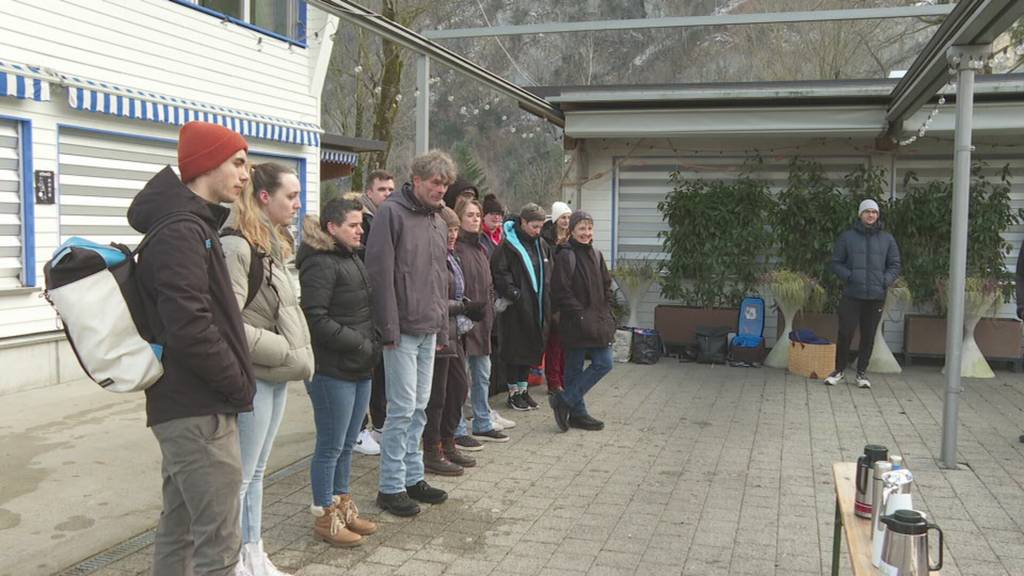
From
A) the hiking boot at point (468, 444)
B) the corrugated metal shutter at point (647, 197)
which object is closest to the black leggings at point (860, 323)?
the corrugated metal shutter at point (647, 197)

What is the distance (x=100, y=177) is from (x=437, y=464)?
19.0 ft

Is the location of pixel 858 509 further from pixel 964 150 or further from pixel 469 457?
pixel 964 150

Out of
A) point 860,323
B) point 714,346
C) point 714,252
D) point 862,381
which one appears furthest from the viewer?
point 714,252

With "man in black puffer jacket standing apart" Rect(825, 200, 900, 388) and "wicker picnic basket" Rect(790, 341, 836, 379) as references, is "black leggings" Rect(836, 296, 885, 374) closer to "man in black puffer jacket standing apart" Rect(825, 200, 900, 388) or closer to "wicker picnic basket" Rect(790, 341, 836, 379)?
"man in black puffer jacket standing apart" Rect(825, 200, 900, 388)

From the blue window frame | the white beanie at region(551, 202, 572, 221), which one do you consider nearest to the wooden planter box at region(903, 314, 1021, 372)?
the white beanie at region(551, 202, 572, 221)

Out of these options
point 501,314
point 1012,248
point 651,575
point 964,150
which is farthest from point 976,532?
point 1012,248

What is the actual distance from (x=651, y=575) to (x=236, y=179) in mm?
2592

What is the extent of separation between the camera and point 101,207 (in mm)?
9234

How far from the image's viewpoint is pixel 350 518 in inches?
173

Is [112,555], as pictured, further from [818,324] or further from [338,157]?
[338,157]

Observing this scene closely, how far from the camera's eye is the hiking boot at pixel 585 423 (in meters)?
7.01

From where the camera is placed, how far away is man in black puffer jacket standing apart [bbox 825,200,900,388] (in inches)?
359

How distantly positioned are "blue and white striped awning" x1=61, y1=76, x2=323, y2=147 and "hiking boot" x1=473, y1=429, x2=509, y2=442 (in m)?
4.07

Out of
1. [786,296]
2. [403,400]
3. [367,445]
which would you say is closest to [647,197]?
[786,296]
